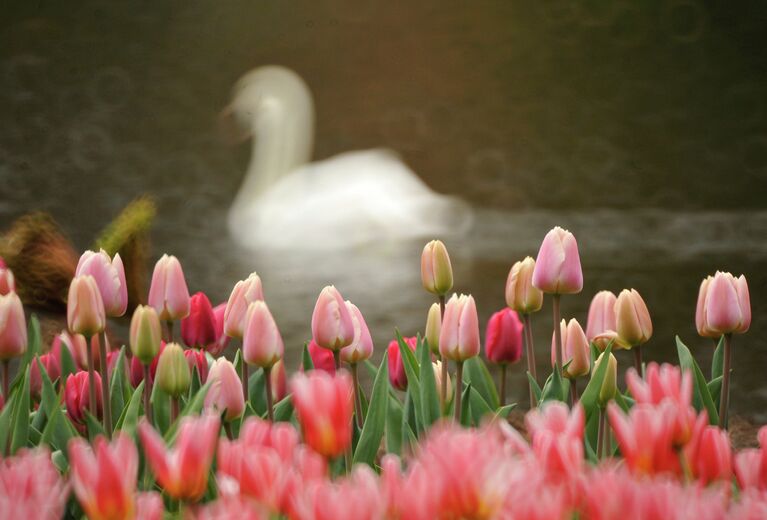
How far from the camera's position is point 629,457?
43cm

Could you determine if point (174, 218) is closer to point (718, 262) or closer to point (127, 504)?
point (718, 262)

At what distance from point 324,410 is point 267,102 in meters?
2.90

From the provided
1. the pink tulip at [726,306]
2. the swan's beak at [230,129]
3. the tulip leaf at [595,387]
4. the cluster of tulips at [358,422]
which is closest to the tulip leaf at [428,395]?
the cluster of tulips at [358,422]

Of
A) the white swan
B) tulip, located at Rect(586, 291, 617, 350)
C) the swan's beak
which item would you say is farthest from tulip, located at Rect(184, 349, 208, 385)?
the swan's beak

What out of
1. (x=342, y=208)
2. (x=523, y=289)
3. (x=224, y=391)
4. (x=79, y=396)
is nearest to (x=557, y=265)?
(x=523, y=289)

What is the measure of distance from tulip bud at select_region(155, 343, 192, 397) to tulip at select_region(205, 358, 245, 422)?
0.06 ft

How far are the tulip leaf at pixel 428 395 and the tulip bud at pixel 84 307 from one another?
246 millimetres

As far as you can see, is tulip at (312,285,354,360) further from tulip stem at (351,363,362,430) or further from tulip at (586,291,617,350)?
tulip at (586,291,617,350)

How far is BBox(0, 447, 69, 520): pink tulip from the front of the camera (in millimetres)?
347

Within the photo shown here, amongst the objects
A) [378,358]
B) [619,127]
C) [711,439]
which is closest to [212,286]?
[378,358]

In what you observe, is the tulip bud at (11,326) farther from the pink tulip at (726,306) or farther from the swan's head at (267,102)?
the swan's head at (267,102)

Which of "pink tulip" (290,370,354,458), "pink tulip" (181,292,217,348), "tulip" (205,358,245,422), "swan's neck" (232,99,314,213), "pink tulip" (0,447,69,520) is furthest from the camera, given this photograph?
"swan's neck" (232,99,314,213)

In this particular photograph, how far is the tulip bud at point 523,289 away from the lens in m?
0.83

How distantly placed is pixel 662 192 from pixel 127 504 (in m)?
3.11
